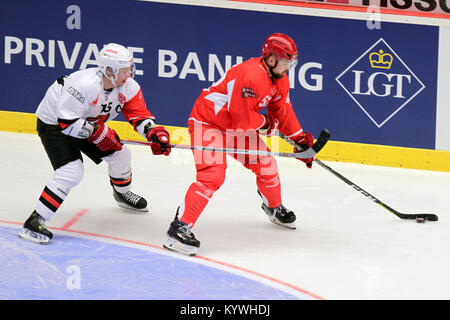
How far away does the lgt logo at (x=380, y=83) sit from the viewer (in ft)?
23.4

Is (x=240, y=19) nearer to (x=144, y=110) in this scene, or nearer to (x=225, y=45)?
(x=225, y=45)

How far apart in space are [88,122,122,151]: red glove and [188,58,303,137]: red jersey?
519 millimetres

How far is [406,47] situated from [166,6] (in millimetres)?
2034

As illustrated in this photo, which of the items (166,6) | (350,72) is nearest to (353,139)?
(350,72)

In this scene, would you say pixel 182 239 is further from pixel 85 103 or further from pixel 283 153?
pixel 85 103

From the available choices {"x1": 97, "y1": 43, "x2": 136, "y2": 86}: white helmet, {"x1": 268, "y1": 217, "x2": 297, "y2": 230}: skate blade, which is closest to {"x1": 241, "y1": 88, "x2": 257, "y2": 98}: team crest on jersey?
{"x1": 97, "y1": 43, "x2": 136, "y2": 86}: white helmet

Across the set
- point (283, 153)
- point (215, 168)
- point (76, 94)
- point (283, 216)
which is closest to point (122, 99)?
point (76, 94)

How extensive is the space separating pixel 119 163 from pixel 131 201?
0.32 m

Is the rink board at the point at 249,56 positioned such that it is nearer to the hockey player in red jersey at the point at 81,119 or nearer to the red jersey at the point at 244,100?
the red jersey at the point at 244,100

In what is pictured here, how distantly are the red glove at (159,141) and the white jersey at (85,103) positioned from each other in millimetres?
196

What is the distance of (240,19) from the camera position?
7.41 metres

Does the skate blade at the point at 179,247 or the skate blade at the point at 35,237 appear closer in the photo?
the skate blade at the point at 179,247

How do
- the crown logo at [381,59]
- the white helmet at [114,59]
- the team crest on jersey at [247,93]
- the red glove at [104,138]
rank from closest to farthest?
1. the team crest on jersey at [247,93]
2. the white helmet at [114,59]
3. the red glove at [104,138]
4. the crown logo at [381,59]

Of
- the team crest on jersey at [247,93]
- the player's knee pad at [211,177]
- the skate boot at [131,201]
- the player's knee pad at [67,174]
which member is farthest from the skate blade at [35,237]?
the team crest on jersey at [247,93]
